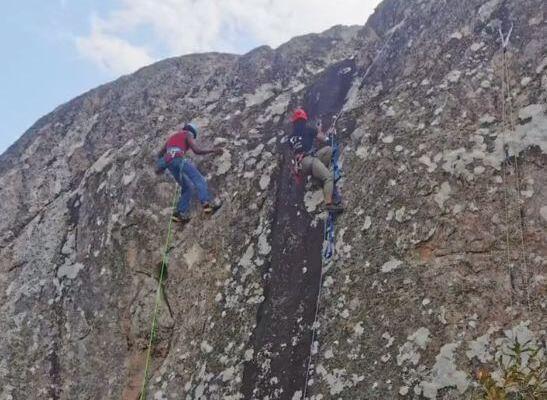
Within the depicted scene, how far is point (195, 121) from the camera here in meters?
12.4

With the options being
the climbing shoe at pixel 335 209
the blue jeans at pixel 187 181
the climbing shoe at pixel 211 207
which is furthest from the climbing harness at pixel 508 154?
the blue jeans at pixel 187 181

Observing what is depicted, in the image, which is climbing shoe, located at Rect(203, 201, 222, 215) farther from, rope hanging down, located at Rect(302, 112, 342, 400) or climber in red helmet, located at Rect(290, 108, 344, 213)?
rope hanging down, located at Rect(302, 112, 342, 400)

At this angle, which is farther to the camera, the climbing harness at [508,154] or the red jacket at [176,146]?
the red jacket at [176,146]

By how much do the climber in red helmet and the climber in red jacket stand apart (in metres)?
1.66

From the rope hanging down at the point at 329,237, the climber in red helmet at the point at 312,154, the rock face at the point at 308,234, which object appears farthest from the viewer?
the climber in red helmet at the point at 312,154

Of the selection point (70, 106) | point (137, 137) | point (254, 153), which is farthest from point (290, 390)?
point (70, 106)

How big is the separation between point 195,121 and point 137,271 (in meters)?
3.51

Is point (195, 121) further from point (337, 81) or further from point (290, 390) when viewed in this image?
point (290, 390)

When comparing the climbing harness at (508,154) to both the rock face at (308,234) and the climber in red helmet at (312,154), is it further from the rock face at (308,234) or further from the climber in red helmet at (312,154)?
the climber in red helmet at (312,154)

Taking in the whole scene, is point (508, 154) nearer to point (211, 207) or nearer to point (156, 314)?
point (211, 207)

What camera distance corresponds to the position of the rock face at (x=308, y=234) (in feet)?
24.2

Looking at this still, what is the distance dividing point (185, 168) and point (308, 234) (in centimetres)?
296

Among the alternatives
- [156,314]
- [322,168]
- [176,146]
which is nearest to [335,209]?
[322,168]

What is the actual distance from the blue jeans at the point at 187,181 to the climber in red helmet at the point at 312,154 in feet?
5.74
